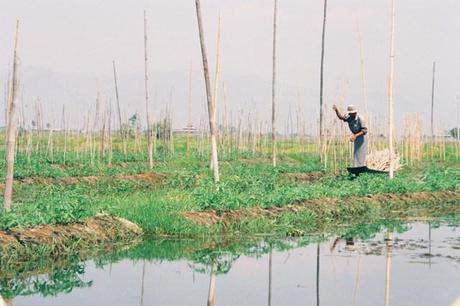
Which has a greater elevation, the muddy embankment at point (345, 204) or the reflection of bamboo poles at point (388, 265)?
the muddy embankment at point (345, 204)

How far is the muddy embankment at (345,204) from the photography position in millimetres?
13188

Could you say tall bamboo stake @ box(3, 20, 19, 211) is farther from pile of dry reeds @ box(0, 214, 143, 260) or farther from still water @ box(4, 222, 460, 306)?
still water @ box(4, 222, 460, 306)

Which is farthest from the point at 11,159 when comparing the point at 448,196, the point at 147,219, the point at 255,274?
the point at 448,196

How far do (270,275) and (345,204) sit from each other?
7606 millimetres

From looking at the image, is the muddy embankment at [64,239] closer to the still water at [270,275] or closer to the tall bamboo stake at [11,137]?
the still water at [270,275]

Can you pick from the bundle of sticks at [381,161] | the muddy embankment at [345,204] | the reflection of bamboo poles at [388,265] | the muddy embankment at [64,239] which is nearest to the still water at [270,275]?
the reflection of bamboo poles at [388,265]

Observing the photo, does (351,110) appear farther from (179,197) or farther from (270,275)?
(270,275)

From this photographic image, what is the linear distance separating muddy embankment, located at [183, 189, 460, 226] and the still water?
132cm

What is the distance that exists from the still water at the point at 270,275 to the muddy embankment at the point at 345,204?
132 cm

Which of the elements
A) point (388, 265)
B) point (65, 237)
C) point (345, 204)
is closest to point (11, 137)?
point (65, 237)

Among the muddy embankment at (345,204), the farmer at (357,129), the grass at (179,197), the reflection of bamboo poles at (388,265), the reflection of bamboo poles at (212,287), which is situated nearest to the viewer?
the reflection of bamboo poles at (212,287)

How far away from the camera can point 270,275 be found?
920 centimetres

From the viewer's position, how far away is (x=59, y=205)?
37.1 ft

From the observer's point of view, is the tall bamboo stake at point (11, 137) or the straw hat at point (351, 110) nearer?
the tall bamboo stake at point (11, 137)
